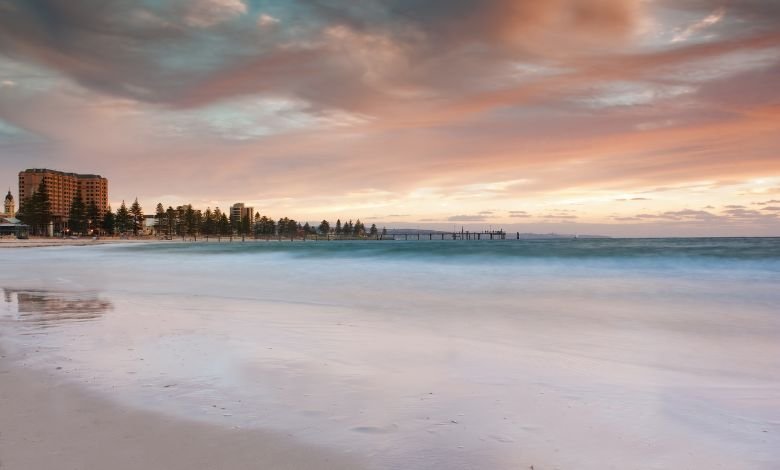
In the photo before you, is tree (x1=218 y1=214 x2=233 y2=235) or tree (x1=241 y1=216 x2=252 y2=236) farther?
tree (x1=241 y1=216 x2=252 y2=236)

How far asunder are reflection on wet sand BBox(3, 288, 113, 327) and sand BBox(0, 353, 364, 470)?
18.5 feet

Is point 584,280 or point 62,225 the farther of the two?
point 62,225

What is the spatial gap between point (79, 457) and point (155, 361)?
296 centimetres

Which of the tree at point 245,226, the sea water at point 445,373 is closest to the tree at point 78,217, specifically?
the tree at point 245,226

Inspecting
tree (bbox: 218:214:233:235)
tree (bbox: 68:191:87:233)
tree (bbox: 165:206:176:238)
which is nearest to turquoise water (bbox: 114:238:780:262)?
tree (bbox: 68:191:87:233)

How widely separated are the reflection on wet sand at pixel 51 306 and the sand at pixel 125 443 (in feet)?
18.5

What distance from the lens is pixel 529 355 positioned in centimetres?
748

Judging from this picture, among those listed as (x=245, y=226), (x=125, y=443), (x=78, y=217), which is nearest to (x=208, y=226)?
(x=245, y=226)

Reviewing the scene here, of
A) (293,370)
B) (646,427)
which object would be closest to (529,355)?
(646,427)

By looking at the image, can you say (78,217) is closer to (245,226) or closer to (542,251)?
(245,226)

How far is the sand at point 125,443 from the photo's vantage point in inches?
137

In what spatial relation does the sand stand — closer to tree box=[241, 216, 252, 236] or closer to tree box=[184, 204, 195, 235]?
tree box=[184, 204, 195, 235]

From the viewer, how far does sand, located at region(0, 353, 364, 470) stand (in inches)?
137

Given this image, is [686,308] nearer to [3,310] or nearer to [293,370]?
[293,370]
